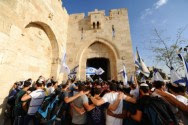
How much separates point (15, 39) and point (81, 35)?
6.34 meters

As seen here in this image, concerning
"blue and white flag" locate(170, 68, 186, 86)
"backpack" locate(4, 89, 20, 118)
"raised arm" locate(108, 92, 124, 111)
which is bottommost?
"backpack" locate(4, 89, 20, 118)

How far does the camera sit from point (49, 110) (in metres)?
2.49

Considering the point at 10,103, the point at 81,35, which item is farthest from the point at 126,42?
the point at 10,103

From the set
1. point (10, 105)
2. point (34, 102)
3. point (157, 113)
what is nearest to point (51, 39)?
point (10, 105)

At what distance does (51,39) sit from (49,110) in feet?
22.8

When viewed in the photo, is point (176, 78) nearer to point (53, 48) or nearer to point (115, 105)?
point (115, 105)

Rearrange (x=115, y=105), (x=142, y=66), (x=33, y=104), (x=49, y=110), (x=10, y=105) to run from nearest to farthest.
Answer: (x=115, y=105) → (x=49, y=110) → (x=33, y=104) → (x=10, y=105) → (x=142, y=66)

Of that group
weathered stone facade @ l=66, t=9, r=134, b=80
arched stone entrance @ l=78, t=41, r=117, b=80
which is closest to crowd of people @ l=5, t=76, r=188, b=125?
arched stone entrance @ l=78, t=41, r=117, b=80

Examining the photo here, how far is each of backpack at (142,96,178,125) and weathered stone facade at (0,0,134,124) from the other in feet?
16.4

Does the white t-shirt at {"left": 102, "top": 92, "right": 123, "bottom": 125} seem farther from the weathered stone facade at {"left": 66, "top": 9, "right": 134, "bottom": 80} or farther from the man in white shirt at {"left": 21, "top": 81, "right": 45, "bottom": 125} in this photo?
the weathered stone facade at {"left": 66, "top": 9, "right": 134, "bottom": 80}

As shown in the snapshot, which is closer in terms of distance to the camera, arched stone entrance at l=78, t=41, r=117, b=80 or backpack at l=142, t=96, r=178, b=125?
backpack at l=142, t=96, r=178, b=125

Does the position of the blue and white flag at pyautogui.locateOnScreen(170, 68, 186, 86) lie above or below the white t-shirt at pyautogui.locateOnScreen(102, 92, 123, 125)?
above

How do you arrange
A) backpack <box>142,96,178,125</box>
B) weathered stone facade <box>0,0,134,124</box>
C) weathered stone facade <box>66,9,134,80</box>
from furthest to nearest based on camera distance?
weathered stone facade <box>66,9,134,80</box> < weathered stone facade <box>0,0,134,124</box> < backpack <box>142,96,178,125</box>

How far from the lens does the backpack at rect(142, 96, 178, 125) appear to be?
150cm
